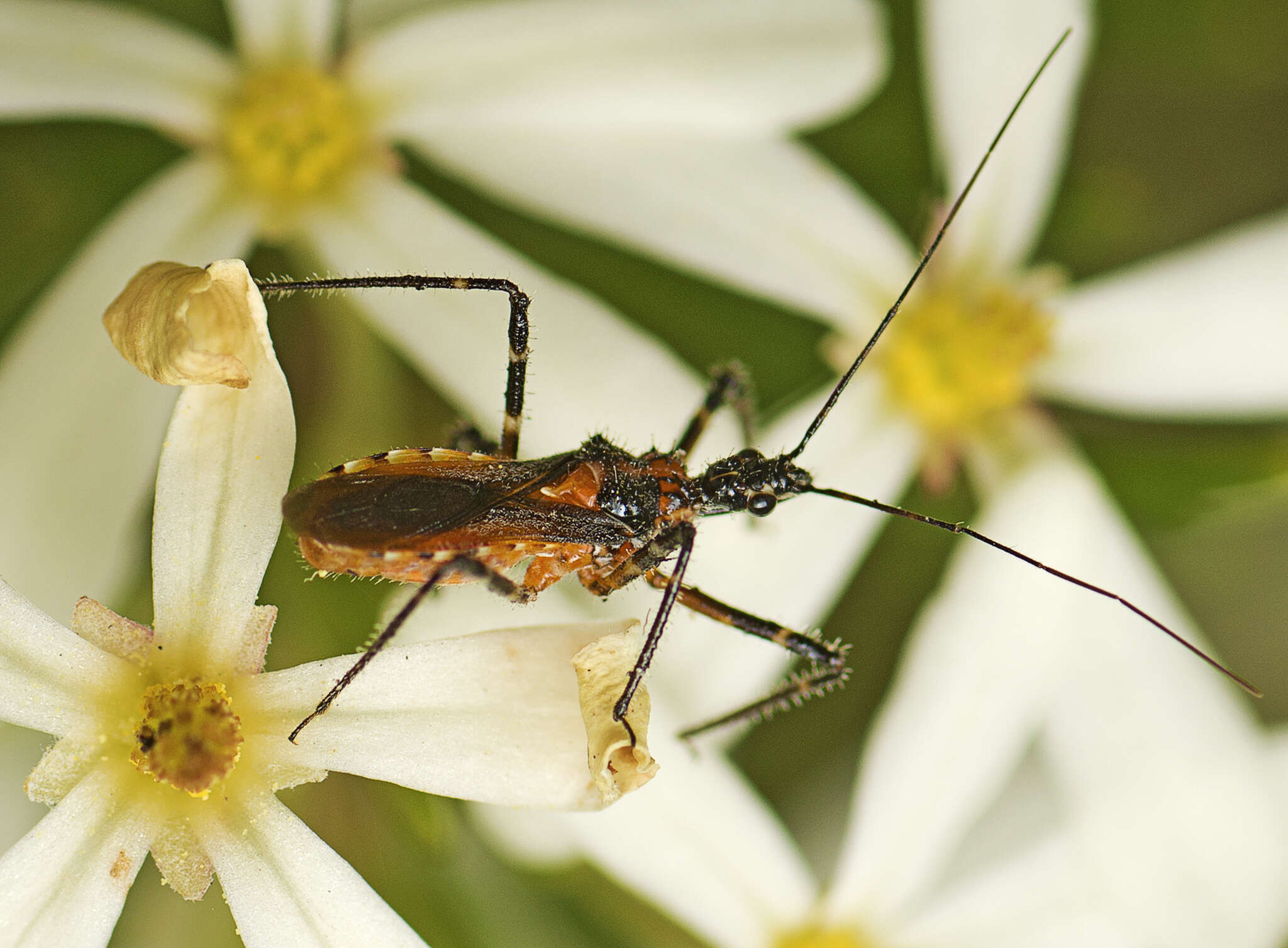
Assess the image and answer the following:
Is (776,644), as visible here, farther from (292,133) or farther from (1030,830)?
(292,133)

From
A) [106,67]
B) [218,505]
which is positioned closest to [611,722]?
[218,505]

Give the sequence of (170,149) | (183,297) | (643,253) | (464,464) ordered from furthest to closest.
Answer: (643,253)
(170,149)
(464,464)
(183,297)

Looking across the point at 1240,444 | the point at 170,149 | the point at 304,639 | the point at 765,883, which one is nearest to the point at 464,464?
the point at 304,639

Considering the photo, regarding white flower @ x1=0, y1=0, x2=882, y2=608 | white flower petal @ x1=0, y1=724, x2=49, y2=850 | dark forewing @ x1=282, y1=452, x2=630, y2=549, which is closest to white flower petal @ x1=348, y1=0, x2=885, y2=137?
white flower @ x1=0, y1=0, x2=882, y2=608

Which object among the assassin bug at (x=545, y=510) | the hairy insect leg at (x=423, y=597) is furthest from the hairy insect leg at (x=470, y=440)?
the hairy insect leg at (x=423, y=597)

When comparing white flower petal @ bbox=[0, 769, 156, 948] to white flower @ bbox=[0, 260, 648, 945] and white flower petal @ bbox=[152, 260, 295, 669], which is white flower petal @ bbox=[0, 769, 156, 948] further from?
white flower petal @ bbox=[152, 260, 295, 669]

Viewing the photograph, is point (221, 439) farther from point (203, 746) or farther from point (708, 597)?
point (708, 597)
